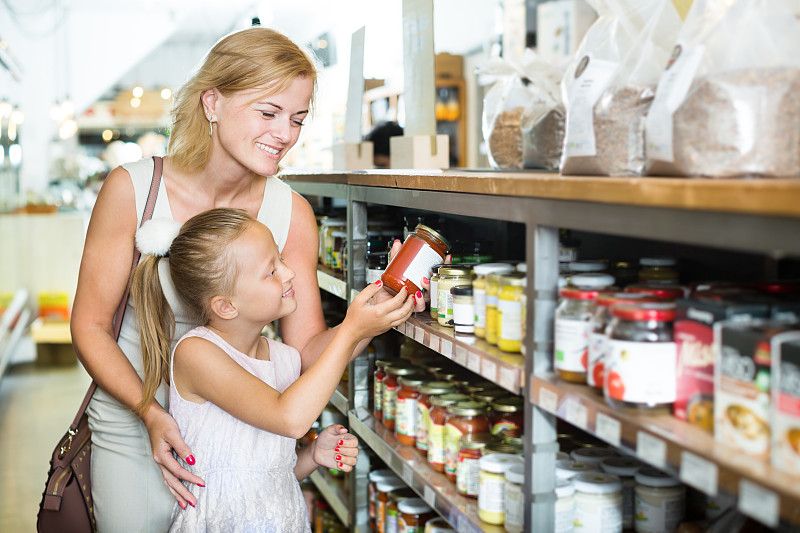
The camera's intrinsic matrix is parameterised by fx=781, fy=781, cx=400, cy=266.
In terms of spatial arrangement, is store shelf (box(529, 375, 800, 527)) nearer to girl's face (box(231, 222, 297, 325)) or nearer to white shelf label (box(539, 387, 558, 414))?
white shelf label (box(539, 387, 558, 414))

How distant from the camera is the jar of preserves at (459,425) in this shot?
1865 millimetres

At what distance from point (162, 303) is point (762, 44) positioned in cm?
145

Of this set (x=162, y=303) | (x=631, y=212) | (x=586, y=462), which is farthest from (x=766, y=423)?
(x=162, y=303)

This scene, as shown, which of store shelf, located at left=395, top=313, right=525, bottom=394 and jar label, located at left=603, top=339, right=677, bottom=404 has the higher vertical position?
jar label, located at left=603, top=339, right=677, bottom=404

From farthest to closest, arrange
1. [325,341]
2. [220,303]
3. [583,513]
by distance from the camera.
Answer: [325,341] < [220,303] < [583,513]

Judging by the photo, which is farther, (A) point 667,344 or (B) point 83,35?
(B) point 83,35

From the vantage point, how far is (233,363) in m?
1.76

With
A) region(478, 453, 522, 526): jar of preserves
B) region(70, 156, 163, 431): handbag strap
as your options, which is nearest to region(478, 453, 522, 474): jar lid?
region(478, 453, 522, 526): jar of preserves

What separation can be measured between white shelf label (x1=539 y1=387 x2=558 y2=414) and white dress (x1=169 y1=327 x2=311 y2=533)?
78 cm

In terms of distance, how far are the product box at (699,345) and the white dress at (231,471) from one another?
105 centimetres

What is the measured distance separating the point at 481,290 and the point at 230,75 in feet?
2.67

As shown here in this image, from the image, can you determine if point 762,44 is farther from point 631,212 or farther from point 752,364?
point 752,364

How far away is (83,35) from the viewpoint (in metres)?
11.6

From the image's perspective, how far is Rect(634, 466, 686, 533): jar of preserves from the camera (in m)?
1.45
